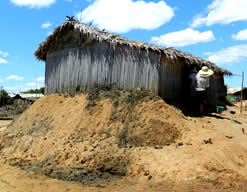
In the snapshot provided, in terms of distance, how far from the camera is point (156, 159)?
18.3ft

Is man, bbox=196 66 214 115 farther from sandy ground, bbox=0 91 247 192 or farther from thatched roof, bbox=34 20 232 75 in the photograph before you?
sandy ground, bbox=0 91 247 192

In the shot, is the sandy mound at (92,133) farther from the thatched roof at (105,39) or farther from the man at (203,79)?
the man at (203,79)

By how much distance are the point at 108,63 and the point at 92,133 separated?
103 inches

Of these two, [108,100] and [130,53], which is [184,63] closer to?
[130,53]

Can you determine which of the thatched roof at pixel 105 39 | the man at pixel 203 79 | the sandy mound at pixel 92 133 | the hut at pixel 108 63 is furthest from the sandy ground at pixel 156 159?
the thatched roof at pixel 105 39

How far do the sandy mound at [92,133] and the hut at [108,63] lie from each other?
24.5 inches

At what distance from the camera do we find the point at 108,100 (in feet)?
25.2

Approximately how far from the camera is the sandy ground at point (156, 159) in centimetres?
493

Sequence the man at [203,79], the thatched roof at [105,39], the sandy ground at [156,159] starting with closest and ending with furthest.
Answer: the sandy ground at [156,159], the thatched roof at [105,39], the man at [203,79]

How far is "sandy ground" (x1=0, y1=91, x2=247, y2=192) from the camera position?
16.2 feet

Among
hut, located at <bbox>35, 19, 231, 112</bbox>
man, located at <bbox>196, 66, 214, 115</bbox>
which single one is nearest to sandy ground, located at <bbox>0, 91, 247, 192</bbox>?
hut, located at <bbox>35, 19, 231, 112</bbox>

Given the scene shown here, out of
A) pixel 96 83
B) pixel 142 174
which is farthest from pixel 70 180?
pixel 96 83

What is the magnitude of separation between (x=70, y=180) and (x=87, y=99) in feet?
10.3

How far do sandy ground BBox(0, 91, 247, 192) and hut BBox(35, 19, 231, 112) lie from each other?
1.20 metres
